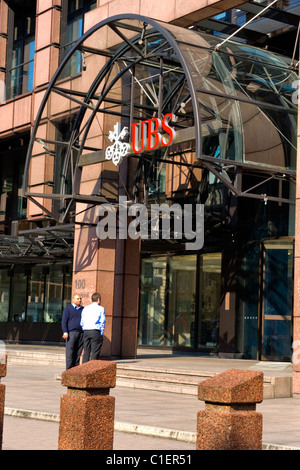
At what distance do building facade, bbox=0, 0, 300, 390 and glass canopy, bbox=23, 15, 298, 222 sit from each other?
0.15 feet

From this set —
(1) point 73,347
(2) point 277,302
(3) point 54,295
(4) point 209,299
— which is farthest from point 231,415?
(3) point 54,295

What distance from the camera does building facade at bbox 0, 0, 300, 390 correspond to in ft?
63.2

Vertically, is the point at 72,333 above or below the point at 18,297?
below

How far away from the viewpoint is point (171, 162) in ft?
80.2

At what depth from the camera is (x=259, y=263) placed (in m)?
26.0

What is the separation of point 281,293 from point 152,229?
4.30 metres

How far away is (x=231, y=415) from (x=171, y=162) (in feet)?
57.5

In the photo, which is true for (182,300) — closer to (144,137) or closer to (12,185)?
(144,137)

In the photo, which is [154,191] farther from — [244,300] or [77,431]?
[77,431]

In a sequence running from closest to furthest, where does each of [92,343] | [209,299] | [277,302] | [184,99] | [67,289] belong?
[92,343] < [184,99] < [277,302] < [209,299] < [67,289]

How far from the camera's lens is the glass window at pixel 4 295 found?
4222 cm

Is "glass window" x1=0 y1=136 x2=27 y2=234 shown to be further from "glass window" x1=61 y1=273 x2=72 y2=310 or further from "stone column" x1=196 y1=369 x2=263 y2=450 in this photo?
"stone column" x1=196 y1=369 x2=263 y2=450
